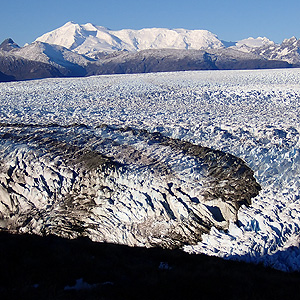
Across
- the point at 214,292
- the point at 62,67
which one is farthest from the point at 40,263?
the point at 62,67

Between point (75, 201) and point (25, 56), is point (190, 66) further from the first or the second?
point (75, 201)

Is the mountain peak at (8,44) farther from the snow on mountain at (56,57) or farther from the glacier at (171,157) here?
the glacier at (171,157)

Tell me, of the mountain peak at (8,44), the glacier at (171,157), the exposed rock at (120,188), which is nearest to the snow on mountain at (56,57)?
the mountain peak at (8,44)

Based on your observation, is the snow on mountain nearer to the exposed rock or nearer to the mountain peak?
the mountain peak

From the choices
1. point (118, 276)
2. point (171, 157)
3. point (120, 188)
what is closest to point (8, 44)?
point (171, 157)

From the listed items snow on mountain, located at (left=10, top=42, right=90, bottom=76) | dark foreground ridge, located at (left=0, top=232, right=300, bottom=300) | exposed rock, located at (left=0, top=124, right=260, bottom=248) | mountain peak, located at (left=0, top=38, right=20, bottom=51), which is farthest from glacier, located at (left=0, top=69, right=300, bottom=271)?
mountain peak, located at (left=0, top=38, right=20, bottom=51)

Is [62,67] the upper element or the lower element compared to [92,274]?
upper
